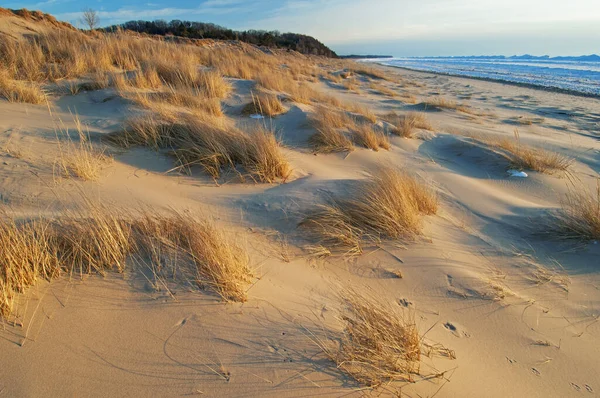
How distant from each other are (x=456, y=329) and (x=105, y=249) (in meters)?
1.94

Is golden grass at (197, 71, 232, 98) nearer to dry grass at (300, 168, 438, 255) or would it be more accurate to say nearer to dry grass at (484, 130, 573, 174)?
dry grass at (300, 168, 438, 255)

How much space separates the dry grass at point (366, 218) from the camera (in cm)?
241

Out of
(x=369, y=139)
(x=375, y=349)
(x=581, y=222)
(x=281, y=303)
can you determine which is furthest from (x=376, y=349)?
(x=369, y=139)

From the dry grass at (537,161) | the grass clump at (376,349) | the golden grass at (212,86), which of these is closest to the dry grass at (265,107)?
the golden grass at (212,86)

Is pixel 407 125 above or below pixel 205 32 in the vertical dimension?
below

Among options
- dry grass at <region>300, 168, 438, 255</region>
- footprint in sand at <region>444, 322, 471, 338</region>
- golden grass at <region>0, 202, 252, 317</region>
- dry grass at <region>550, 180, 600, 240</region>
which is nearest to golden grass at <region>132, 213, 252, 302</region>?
golden grass at <region>0, 202, 252, 317</region>

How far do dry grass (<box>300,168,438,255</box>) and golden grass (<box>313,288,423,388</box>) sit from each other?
87 centimetres

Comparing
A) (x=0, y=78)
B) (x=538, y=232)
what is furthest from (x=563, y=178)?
(x=0, y=78)

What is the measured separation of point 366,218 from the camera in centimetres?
260

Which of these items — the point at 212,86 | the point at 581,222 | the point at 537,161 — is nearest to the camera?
the point at 581,222

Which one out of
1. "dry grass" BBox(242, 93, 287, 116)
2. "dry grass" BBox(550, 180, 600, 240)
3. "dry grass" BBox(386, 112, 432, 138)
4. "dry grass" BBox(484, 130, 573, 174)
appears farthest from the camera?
"dry grass" BBox(242, 93, 287, 116)

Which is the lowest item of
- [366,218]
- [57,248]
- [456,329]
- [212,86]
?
[456,329]

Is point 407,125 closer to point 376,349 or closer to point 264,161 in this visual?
point 264,161

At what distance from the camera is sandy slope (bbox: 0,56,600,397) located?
4.18 feet
